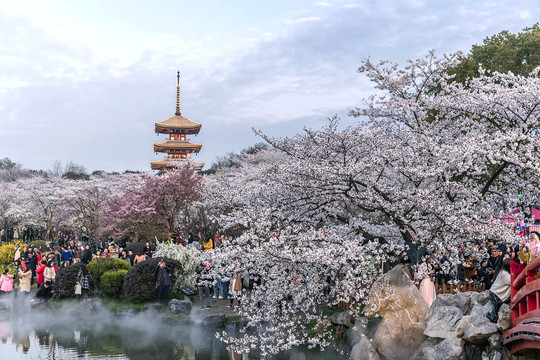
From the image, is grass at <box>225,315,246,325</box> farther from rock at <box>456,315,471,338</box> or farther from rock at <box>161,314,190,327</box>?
rock at <box>456,315,471,338</box>

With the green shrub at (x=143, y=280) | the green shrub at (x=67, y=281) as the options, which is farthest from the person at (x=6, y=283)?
the green shrub at (x=143, y=280)

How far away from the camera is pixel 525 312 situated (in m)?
8.67

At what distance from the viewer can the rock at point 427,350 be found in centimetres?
987

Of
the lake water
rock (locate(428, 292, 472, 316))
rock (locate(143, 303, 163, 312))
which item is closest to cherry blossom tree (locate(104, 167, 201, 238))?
the lake water

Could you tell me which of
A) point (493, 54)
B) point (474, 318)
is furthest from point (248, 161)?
point (474, 318)

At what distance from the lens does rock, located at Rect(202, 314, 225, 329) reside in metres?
14.1

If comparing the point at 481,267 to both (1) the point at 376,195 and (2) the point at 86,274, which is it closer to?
(1) the point at 376,195

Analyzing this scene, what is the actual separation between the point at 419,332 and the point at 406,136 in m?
4.68

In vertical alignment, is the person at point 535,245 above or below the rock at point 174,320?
above

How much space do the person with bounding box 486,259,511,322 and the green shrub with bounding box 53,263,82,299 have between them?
13196 mm

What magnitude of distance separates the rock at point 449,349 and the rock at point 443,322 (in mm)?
183

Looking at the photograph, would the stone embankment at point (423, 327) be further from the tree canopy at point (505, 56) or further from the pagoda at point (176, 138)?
the pagoda at point (176, 138)

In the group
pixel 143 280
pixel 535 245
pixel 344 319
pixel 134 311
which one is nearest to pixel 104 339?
pixel 134 311

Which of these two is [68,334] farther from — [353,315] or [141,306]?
[353,315]
